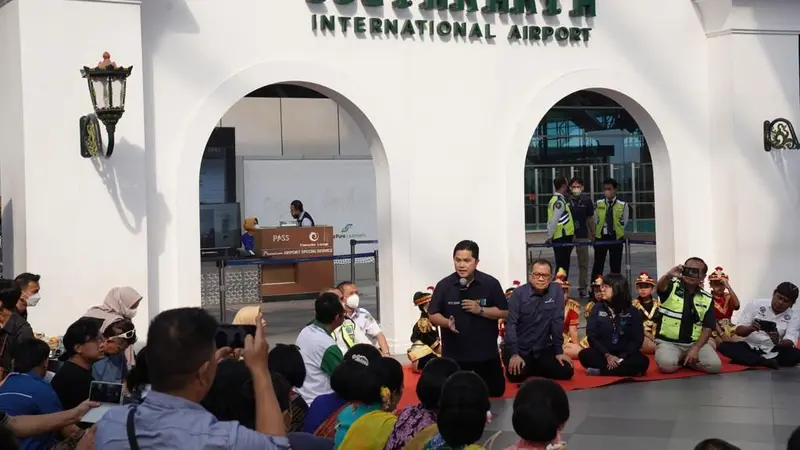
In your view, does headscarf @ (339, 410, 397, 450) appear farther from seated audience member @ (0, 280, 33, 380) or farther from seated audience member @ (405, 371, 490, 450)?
seated audience member @ (0, 280, 33, 380)

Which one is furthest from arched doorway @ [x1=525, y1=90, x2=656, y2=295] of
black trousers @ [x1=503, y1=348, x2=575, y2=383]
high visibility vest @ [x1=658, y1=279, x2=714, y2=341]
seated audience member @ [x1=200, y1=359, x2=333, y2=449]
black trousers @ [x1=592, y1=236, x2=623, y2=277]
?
seated audience member @ [x1=200, y1=359, x2=333, y2=449]

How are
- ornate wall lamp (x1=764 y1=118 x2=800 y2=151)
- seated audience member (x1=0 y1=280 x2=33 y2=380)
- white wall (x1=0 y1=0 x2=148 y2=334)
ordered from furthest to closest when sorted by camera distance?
ornate wall lamp (x1=764 y1=118 x2=800 y2=151) → white wall (x1=0 y1=0 x2=148 y2=334) → seated audience member (x1=0 y1=280 x2=33 y2=380)

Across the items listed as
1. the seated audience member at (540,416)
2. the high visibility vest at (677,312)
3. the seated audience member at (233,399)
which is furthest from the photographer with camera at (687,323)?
the seated audience member at (233,399)

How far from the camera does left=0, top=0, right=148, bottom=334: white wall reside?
970cm

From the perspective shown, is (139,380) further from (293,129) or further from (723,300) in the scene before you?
(293,129)

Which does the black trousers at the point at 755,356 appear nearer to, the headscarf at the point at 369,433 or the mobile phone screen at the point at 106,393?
the headscarf at the point at 369,433

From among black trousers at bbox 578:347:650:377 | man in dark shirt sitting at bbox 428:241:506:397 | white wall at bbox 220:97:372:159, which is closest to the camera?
man in dark shirt sitting at bbox 428:241:506:397

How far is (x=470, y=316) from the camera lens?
931 centimetres

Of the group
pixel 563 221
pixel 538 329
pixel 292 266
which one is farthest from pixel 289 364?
pixel 292 266

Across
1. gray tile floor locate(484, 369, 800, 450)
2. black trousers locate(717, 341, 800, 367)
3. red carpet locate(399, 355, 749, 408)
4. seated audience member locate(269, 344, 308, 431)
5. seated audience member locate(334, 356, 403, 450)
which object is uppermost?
seated audience member locate(269, 344, 308, 431)

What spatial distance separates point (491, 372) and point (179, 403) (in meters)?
6.48

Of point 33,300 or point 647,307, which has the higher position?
point 33,300

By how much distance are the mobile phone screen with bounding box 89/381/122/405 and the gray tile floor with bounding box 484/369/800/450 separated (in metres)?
3.93

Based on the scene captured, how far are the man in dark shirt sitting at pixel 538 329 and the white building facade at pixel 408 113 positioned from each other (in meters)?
1.85
